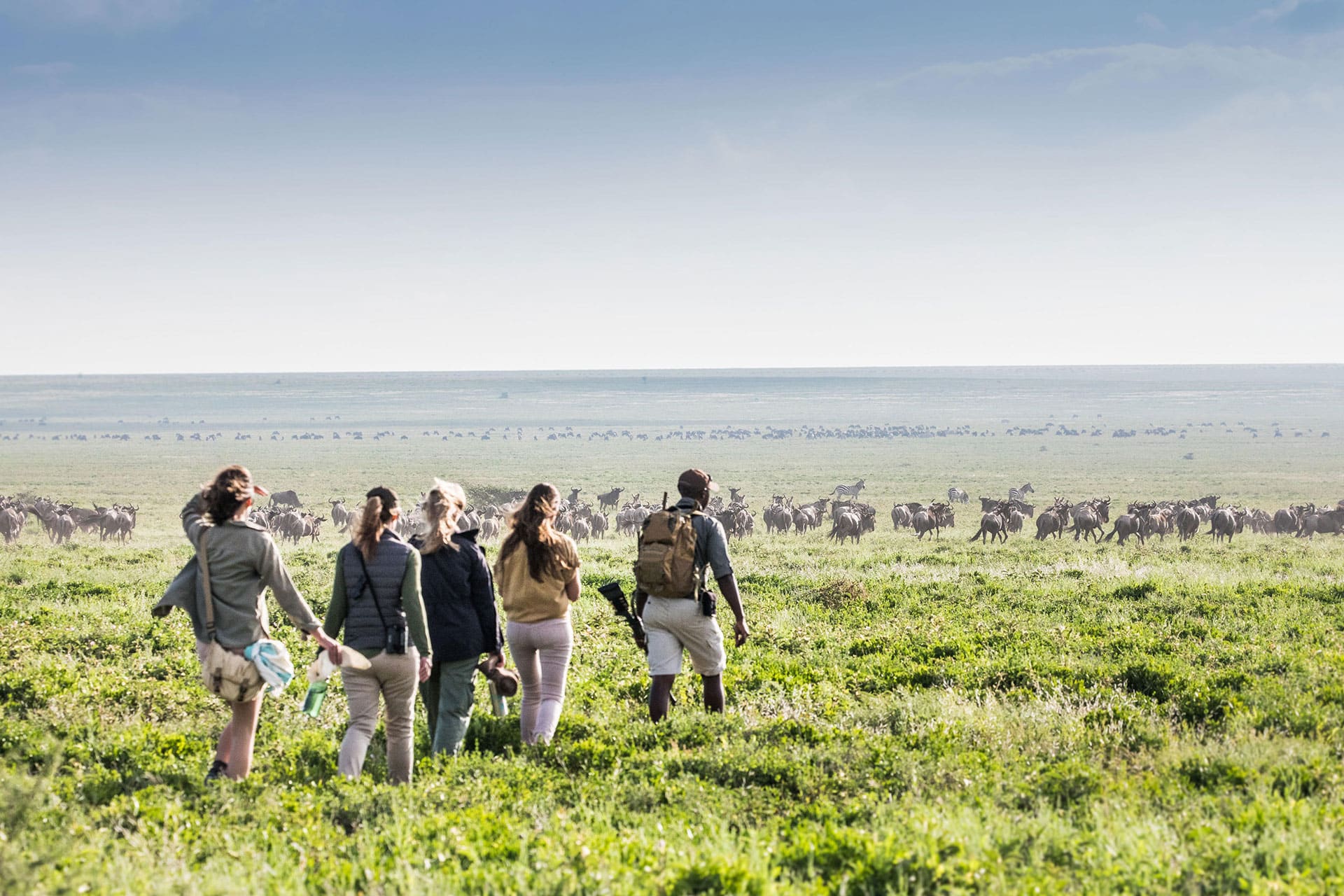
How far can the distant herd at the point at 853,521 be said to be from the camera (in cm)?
3322

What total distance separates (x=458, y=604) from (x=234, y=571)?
1.44m

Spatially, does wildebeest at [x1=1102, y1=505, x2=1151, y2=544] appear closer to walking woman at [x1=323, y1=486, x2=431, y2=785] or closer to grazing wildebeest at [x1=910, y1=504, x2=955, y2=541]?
grazing wildebeest at [x1=910, y1=504, x2=955, y2=541]

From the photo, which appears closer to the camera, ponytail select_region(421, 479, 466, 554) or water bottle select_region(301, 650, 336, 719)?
water bottle select_region(301, 650, 336, 719)

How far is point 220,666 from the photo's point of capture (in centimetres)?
557

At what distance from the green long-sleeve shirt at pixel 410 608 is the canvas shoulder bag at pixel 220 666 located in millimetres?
507

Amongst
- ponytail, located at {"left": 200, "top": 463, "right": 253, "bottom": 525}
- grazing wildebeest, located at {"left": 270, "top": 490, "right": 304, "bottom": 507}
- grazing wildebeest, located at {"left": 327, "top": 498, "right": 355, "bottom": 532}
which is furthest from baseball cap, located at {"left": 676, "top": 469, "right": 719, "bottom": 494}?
grazing wildebeest, located at {"left": 270, "top": 490, "right": 304, "bottom": 507}

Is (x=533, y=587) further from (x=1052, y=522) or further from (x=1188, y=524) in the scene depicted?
(x=1188, y=524)

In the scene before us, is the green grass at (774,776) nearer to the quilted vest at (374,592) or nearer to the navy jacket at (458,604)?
the navy jacket at (458,604)

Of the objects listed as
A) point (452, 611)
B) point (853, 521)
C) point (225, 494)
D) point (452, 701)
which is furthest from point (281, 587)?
point (853, 521)

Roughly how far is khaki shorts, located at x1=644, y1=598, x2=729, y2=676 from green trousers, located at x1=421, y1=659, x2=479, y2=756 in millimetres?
1338

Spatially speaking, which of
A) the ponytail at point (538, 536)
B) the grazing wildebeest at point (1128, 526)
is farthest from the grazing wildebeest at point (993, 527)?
the ponytail at point (538, 536)

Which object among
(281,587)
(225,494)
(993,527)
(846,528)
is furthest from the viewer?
(846,528)

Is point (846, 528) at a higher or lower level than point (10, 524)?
lower

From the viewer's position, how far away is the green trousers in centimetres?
631
